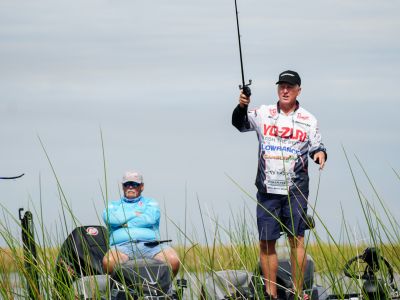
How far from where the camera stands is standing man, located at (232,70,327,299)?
305 inches

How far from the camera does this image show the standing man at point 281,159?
776cm

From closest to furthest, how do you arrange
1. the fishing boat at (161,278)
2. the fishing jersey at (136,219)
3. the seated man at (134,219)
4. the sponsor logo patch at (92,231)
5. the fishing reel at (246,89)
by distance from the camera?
the fishing boat at (161,278), the fishing reel at (246,89), the seated man at (134,219), the fishing jersey at (136,219), the sponsor logo patch at (92,231)

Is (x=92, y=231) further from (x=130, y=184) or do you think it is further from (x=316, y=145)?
(x=316, y=145)

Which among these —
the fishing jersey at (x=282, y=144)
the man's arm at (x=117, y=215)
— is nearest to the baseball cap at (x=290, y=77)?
the fishing jersey at (x=282, y=144)

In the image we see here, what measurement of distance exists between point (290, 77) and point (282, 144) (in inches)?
23.1

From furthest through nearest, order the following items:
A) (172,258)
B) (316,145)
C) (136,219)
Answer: (136,219), (172,258), (316,145)

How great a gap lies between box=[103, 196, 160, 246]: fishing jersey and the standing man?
1.24 m

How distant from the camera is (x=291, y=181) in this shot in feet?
25.3

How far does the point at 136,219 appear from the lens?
8.61m

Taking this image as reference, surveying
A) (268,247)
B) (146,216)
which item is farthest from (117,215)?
(268,247)

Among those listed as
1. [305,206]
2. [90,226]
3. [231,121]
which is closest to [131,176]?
[90,226]

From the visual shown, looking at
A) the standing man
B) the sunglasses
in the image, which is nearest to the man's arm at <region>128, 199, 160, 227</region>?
the sunglasses

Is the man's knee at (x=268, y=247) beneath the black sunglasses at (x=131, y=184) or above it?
beneath

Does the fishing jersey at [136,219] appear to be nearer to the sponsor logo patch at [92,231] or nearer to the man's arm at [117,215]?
the man's arm at [117,215]
